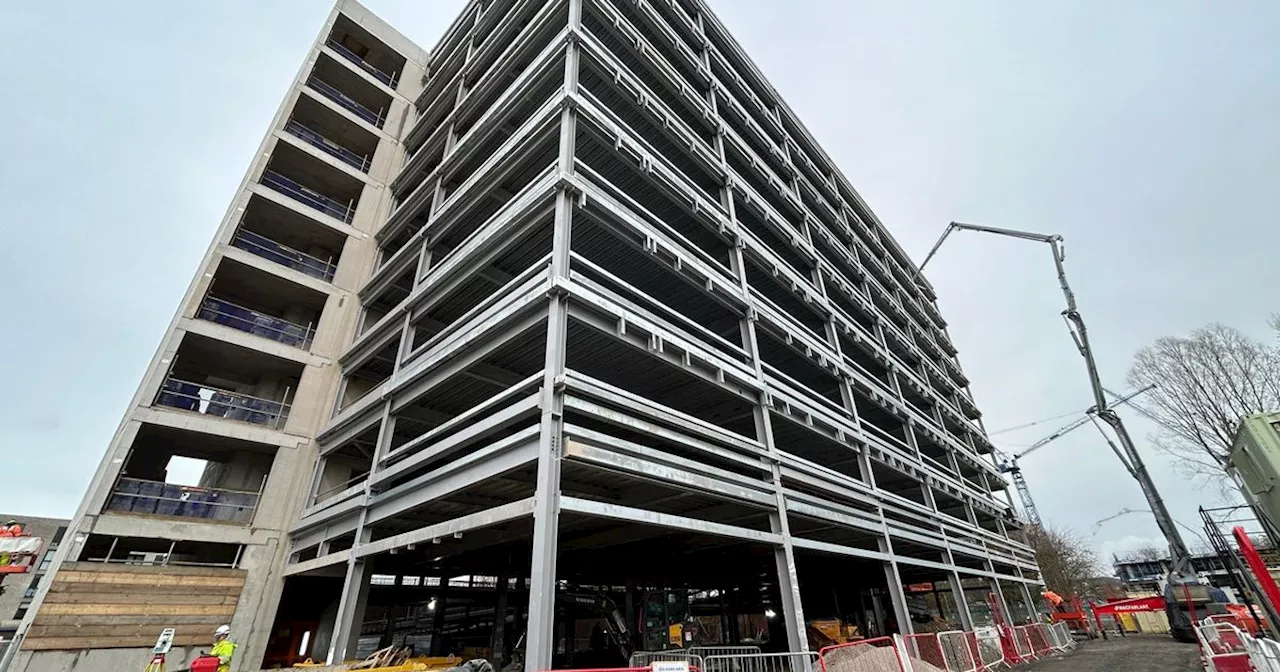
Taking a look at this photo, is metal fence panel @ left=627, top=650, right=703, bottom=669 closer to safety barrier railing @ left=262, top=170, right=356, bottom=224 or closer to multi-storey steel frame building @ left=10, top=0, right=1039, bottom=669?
multi-storey steel frame building @ left=10, top=0, right=1039, bottom=669

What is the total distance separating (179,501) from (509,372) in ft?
31.2

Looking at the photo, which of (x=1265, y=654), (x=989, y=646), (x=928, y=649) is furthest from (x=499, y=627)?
(x=1265, y=654)

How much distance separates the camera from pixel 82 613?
11.3 m

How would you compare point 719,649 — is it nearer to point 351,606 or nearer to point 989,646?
→ point 989,646

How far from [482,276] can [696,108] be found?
9196 mm

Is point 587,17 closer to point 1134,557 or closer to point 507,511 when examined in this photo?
point 507,511

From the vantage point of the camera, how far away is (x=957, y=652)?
43.5ft

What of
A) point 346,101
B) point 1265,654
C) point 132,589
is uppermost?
point 346,101

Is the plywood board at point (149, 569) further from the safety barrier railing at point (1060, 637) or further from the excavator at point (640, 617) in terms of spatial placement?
the safety barrier railing at point (1060, 637)

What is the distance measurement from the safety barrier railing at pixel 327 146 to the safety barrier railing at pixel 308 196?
1.67m

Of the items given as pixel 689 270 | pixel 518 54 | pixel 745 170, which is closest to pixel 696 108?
pixel 745 170

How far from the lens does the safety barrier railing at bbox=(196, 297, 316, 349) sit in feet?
51.7

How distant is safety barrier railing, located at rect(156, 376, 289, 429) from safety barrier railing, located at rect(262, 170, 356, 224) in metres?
7.73

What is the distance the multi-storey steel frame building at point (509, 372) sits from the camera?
33.9 feet
